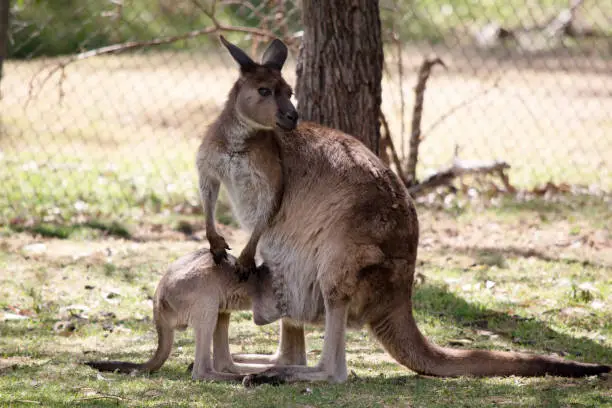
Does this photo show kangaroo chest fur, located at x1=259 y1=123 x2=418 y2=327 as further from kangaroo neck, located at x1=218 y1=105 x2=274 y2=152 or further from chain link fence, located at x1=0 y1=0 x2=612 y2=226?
chain link fence, located at x1=0 y1=0 x2=612 y2=226

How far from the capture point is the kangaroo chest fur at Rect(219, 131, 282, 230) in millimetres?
4777

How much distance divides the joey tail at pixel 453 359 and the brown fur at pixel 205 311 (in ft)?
1.63

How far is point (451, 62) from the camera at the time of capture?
13.7 meters

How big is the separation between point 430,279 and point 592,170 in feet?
12.4

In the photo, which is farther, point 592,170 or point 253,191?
point 592,170

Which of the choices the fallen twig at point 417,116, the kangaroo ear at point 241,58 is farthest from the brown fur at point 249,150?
the fallen twig at point 417,116

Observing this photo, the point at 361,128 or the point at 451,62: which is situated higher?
the point at 451,62

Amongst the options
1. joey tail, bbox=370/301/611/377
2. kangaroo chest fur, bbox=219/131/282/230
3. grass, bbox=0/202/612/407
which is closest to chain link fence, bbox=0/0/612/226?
grass, bbox=0/202/612/407

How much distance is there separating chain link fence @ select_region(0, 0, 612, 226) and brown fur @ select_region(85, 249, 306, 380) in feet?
9.94

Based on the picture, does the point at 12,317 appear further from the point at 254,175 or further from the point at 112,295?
the point at 254,175

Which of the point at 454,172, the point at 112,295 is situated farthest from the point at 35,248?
the point at 454,172

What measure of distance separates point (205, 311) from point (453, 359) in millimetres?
1116

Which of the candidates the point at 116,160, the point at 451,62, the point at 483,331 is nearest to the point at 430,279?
the point at 483,331

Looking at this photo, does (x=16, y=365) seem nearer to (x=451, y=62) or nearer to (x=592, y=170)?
(x=592, y=170)
